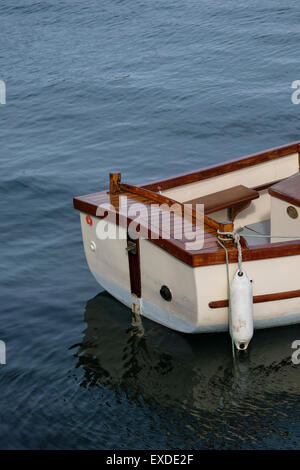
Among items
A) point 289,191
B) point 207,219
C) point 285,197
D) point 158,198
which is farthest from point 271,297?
point 158,198

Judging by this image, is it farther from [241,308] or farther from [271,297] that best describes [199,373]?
[271,297]

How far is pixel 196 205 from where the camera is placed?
12.5 m

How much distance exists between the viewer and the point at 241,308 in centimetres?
1051

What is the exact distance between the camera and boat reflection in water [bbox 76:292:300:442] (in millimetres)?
9984

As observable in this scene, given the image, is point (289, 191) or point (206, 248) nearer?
point (206, 248)

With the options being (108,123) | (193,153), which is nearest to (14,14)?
(108,123)

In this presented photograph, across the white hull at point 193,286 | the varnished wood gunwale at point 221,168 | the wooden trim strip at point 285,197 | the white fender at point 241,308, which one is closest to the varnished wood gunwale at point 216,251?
the white hull at point 193,286

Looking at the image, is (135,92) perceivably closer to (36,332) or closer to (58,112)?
(58,112)

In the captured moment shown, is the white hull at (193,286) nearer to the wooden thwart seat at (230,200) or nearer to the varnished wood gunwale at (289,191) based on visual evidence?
the varnished wood gunwale at (289,191)

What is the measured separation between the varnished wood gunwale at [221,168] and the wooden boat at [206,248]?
18mm

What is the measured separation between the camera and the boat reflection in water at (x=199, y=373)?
32.8 feet

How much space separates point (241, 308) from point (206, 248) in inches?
39.3

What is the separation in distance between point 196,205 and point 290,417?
4.10 m
